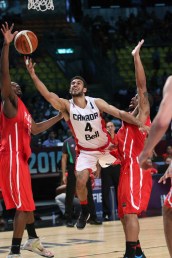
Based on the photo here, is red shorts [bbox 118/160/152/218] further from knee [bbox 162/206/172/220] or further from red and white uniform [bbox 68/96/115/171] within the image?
knee [bbox 162/206/172/220]

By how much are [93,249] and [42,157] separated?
590cm

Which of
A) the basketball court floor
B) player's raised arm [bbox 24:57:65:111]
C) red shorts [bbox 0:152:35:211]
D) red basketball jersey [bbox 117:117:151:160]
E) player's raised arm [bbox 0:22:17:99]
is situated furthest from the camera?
the basketball court floor

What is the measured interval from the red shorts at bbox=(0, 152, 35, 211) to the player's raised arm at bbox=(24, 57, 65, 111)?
0.87 meters

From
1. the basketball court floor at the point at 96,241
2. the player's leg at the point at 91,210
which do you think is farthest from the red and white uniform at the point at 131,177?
the player's leg at the point at 91,210

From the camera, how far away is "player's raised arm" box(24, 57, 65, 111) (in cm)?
775

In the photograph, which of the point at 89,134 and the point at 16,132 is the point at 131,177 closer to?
the point at 89,134

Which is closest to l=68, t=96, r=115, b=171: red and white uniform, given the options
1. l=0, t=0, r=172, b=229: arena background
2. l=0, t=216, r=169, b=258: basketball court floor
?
l=0, t=216, r=169, b=258: basketball court floor

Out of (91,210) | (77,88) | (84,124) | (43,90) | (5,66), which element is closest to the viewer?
(5,66)

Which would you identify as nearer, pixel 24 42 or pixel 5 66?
pixel 5 66

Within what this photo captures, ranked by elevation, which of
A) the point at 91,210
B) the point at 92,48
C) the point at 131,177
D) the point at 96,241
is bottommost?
the point at 91,210

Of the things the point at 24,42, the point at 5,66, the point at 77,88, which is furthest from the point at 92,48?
the point at 5,66

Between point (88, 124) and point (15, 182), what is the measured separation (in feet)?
4.07

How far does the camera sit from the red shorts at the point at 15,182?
23.8 feet

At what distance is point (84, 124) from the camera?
26.1 feet
